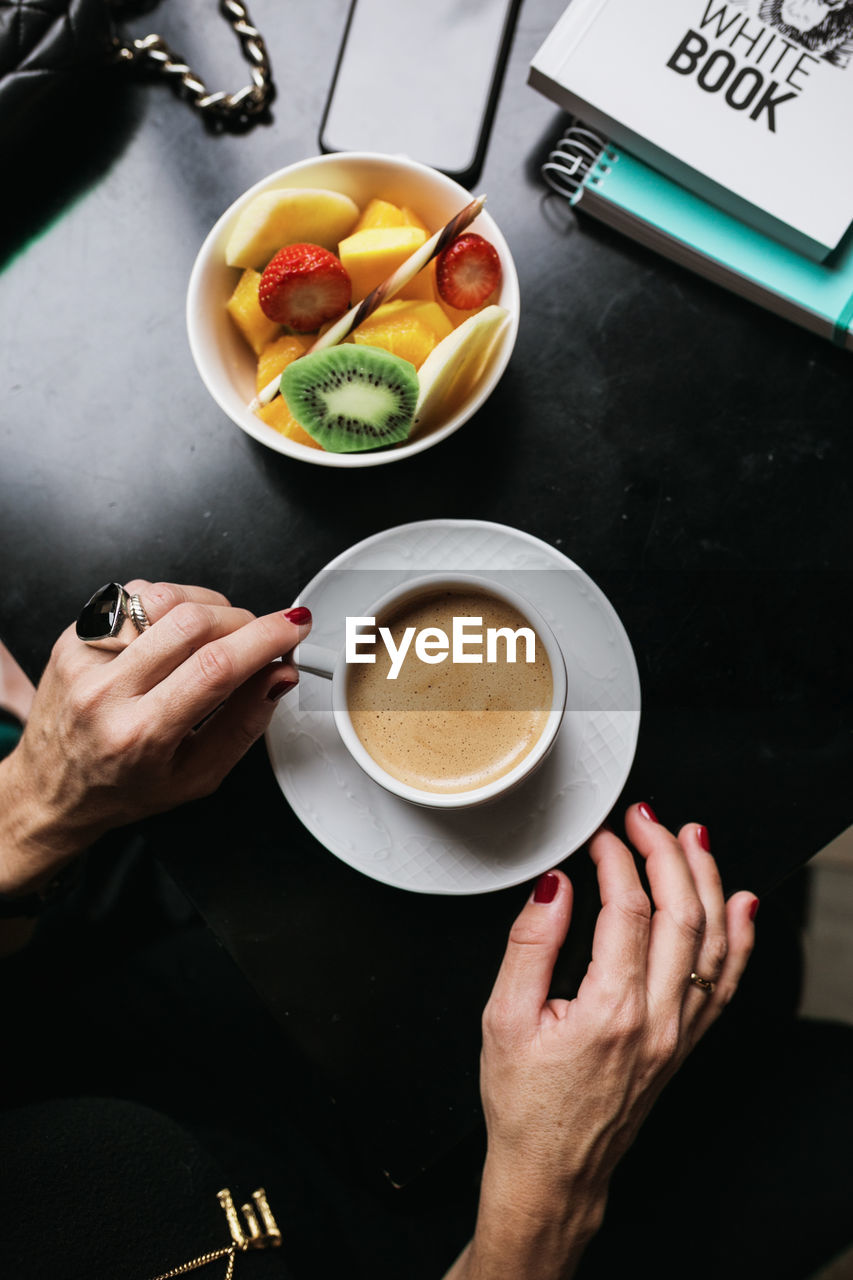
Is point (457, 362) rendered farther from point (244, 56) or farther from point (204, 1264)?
point (204, 1264)

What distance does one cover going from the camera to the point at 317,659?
107 centimetres

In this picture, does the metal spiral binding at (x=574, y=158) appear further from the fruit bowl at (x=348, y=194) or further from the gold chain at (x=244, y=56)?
the gold chain at (x=244, y=56)

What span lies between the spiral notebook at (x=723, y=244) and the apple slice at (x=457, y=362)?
0.93ft

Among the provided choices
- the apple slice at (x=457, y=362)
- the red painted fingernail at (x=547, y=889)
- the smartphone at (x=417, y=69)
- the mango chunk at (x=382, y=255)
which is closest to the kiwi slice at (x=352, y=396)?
the apple slice at (x=457, y=362)

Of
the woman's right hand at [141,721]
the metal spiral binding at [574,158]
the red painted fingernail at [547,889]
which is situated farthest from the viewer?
the metal spiral binding at [574,158]

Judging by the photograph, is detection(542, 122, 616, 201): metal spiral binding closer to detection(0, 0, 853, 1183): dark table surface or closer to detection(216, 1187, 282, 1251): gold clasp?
detection(0, 0, 853, 1183): dark table surface

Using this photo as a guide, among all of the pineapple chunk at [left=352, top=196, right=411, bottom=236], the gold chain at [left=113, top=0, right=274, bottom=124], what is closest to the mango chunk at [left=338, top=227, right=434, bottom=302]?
the pineapple chunk at [left=352, top=196, right=411, bottom=236]

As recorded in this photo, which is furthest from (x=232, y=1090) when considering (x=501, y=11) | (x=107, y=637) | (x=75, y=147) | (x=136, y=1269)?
(x=501, y=11)

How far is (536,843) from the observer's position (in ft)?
3.57

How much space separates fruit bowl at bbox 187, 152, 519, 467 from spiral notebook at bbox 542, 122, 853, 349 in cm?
21

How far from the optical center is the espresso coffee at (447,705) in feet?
3.67

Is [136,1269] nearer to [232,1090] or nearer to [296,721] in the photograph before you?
[232,1090]

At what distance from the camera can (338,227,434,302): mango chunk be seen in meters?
1.09

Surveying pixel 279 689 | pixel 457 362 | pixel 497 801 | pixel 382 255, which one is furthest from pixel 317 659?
pixel 382 255
